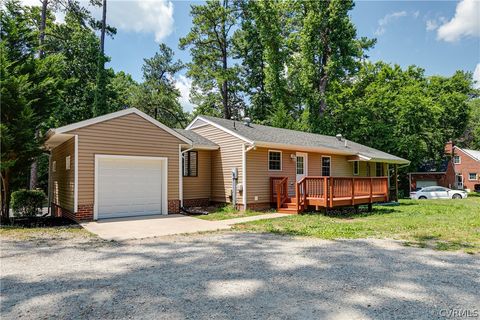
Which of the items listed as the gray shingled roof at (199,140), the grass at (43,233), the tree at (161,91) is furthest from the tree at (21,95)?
the tree at (161,91)

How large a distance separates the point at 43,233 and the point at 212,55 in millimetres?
26584

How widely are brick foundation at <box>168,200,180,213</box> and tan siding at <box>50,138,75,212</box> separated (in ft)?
10.6

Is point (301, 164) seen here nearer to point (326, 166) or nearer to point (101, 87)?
point (326, 166)

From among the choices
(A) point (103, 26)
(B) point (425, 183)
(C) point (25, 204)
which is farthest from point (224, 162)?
(B) point (425, 183)

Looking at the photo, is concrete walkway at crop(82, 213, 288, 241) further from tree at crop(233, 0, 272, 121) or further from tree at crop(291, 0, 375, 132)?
tree at crop(233, 0, 272, 121)

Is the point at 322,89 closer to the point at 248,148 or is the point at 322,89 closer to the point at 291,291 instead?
the point at 248,148

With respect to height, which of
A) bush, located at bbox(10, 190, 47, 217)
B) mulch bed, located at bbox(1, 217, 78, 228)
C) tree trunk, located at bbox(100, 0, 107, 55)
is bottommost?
mulch bed, located at bbox(1, 217, 78, 228)

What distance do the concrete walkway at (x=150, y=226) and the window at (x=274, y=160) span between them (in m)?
3.50

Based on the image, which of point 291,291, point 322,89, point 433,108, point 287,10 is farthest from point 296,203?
point 287,10

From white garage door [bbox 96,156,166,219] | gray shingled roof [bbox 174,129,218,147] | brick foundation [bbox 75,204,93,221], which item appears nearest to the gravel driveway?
brick foundation [bbox 75,204,93,221]

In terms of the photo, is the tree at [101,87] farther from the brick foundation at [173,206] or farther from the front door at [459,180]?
the front door at [459,180]

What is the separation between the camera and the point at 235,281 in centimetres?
434

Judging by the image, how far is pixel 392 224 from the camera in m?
9.62

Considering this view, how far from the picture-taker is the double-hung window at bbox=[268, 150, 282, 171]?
13777 mm
